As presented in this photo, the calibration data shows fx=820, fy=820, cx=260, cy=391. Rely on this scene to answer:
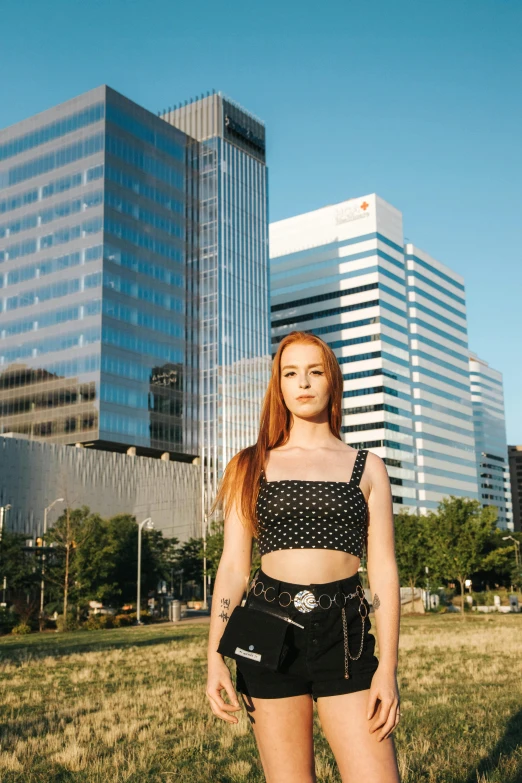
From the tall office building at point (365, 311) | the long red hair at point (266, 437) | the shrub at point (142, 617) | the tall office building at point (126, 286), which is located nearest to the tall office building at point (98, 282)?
the tall office building at point (126, 286)

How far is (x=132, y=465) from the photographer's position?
92.6 metres

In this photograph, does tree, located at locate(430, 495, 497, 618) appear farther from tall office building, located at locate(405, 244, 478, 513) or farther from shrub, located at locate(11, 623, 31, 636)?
tall office building, located at locate(405, 244, 478, 513)

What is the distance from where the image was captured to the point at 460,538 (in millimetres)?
45812

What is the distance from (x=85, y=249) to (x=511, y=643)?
265 feet

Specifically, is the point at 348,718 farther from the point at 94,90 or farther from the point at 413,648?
the point at 94,90

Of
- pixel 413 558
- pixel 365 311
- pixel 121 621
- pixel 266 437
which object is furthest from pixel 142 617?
pixel 365 311

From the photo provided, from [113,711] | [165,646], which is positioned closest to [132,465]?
[165,646]

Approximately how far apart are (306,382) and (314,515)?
69 centimetres

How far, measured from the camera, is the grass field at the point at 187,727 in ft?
24.1

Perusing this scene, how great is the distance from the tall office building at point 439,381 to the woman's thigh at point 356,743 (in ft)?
470

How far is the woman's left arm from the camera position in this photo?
3.47m

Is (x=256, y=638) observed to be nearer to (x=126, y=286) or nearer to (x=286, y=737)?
(x=286, y=737)

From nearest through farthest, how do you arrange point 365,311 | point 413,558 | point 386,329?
point 413,558, point 386,329, point 365,311

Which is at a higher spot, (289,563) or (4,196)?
(4,196)
